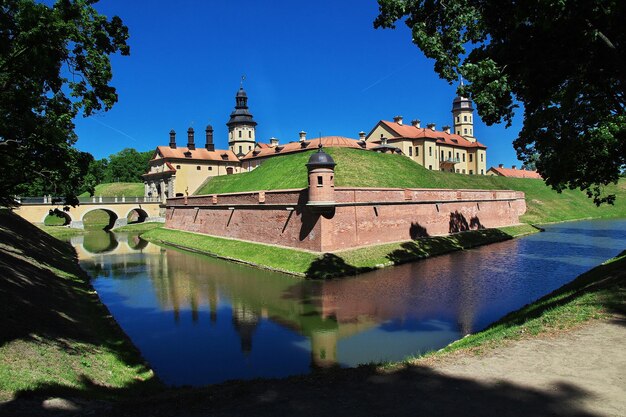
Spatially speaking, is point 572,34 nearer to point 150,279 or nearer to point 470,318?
point 470,318

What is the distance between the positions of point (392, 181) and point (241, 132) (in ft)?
130

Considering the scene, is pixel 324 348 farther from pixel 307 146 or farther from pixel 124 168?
pixel 124 168

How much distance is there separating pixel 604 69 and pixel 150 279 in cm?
2054

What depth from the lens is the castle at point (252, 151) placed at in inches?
2233

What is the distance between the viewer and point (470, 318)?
533 inches

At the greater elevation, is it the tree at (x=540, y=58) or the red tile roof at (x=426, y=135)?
the red tile roof at (x=426, y=135)

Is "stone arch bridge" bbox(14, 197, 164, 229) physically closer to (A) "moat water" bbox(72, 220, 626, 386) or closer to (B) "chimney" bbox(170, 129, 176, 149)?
(B) "chimney" bbox(170, 129, 176, 149)

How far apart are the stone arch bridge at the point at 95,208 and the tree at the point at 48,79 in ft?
126

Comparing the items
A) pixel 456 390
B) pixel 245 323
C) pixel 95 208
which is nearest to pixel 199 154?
pixel 95 208

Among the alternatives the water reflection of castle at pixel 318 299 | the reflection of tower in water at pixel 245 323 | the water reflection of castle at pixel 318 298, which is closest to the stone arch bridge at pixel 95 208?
the water reflection of castle at pixel 318 298

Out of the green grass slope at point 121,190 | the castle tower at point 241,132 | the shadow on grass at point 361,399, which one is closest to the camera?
the shadow on grass at point 361,399

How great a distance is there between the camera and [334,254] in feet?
71.4

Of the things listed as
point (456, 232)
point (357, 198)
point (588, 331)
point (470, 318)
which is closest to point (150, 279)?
point (357, 198)

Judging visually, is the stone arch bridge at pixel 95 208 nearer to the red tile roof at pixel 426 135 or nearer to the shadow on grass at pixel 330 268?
the red tile roof at pixel 426 135
